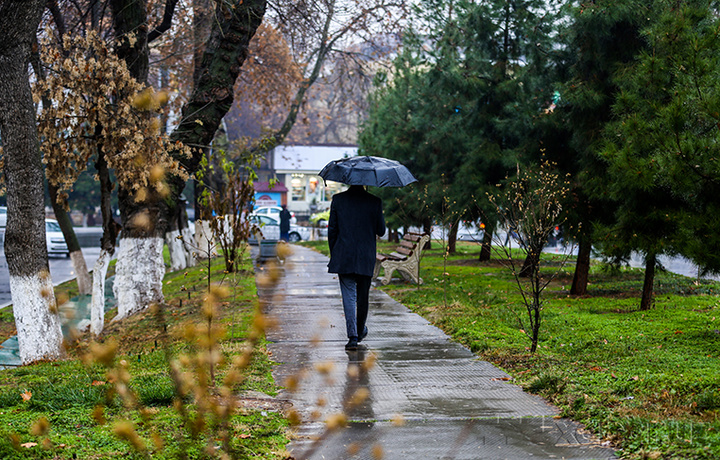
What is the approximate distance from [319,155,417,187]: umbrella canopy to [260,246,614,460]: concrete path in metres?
1.75

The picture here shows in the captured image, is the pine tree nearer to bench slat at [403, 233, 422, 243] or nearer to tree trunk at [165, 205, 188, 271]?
bench slat at [403, 233, 422, 243]

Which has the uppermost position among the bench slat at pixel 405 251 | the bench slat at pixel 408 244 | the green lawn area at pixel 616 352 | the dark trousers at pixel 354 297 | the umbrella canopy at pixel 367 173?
the umbrella canopy at pixel 367 173

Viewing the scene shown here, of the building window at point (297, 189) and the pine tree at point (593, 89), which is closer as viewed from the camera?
the pine tree at point (593, 89)

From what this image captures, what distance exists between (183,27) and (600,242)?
13.8m

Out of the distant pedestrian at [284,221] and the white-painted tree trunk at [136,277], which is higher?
the distant pedestrian at [284,221]

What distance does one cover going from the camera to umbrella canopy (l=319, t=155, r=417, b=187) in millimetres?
7996

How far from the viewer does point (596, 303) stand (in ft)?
36.8

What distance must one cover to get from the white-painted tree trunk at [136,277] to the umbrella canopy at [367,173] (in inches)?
182

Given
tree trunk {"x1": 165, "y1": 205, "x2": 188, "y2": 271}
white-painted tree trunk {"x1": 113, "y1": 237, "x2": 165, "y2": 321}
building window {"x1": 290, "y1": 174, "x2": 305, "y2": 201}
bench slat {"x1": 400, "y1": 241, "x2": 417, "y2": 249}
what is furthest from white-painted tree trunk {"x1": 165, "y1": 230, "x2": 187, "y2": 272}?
building window {"x1": 290, "y1": 174, "x2": 305, "y2": 201}

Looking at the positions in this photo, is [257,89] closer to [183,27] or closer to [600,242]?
[183,27]

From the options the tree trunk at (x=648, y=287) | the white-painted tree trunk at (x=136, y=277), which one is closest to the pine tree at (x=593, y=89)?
the tree trunk at (x=648, y=287)

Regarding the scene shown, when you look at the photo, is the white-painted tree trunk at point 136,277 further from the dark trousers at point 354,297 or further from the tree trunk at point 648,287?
the tree trunk at point 648,287

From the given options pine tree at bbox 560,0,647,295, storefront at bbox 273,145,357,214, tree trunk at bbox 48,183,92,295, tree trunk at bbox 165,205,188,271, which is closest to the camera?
pine tree at bbox 560,0,647,295

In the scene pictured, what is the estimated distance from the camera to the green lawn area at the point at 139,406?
276cm
